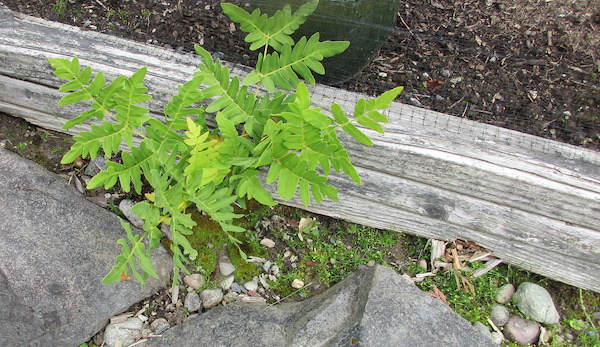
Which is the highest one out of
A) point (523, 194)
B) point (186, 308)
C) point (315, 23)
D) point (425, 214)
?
point (315, 23)

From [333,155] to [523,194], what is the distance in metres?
1.08

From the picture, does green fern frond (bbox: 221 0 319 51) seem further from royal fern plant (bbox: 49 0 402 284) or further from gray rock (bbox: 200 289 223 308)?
gray rock (bbox: 200 289 223 308)

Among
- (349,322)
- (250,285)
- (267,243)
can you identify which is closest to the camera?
(349,322)

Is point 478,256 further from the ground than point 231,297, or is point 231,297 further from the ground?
point 478,256

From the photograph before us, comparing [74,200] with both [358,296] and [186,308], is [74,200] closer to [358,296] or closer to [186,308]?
[186,308]

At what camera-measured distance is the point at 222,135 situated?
80.0 inches

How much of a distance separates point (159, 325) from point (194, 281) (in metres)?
0.26

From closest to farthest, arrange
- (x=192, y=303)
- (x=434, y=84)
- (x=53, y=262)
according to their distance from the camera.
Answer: (x=53, y=262) → (x=192, y=303) → (x=434, y=84)

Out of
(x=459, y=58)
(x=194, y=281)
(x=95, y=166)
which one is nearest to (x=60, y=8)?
(x=95, y=166)

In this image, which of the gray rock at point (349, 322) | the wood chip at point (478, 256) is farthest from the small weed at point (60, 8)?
the wood chip at point (478, 256)

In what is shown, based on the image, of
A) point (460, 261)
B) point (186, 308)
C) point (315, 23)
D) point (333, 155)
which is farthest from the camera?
point (460, 261)

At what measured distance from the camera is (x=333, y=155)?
193 cm

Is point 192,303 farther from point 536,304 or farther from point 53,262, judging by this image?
point 536,304

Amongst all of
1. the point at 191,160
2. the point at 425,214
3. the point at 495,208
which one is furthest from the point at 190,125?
the point at 495,208
